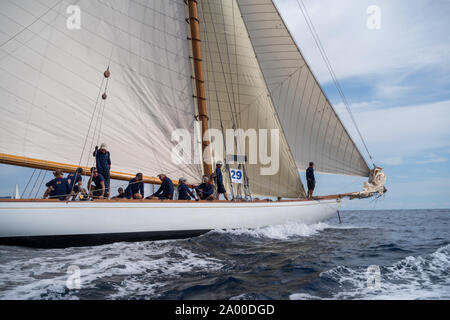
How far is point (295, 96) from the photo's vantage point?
1474 cm

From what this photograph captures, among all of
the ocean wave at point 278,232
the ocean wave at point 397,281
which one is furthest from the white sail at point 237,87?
the ocean wave at point 397,281

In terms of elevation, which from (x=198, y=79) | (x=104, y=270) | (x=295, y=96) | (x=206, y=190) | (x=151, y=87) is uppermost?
(x=198, y=79)

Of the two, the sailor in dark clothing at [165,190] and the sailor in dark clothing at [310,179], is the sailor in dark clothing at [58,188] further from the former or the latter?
the sailor in dark clothing at [310,179]

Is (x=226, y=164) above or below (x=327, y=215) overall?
above

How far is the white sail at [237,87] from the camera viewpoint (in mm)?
14430

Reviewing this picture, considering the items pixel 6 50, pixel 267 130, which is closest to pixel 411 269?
pixel 267 130

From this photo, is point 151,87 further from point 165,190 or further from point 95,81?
point 165,190

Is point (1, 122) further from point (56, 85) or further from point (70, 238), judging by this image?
point (70, 238)

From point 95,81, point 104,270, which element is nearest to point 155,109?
point 95,81

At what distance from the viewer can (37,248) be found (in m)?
7.81

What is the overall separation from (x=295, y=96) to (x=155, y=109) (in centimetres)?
660

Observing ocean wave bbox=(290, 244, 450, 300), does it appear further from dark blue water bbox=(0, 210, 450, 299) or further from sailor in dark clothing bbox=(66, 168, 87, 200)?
sailor in dark clothing bbox=(66, 168, 87, 200)
